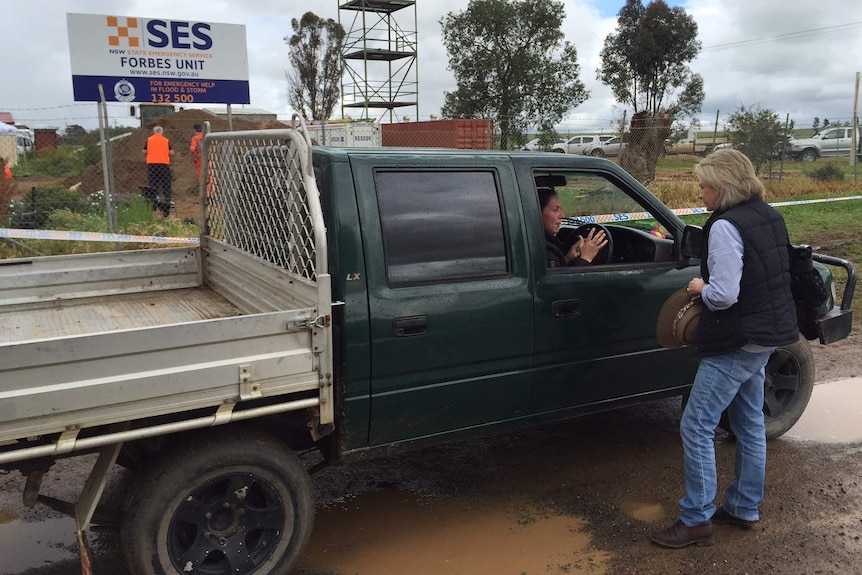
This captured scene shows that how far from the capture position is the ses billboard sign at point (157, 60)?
424 inches

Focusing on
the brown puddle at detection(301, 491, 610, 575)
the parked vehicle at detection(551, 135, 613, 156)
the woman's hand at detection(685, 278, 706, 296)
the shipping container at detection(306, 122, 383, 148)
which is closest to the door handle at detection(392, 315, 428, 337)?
the brown puddle at detection(301, 491, 610, 575)

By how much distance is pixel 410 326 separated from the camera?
10.7 ft

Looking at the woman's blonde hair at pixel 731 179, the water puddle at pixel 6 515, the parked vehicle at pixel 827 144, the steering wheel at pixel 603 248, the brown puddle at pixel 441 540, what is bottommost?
the brown puddle at pixel 441 540

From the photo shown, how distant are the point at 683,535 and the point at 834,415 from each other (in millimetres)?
2410

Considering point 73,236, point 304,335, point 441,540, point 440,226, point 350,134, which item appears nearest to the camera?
point 304,335

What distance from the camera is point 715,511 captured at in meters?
3.73

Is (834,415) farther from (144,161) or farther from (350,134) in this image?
(144,161)

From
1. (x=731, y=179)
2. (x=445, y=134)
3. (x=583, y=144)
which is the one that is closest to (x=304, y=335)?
(x=731, y=179)

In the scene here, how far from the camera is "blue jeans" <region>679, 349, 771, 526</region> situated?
3447 millimetres

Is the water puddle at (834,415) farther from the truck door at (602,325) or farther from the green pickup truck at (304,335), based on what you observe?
the truck door at (602,325)

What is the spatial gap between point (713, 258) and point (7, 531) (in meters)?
3.89

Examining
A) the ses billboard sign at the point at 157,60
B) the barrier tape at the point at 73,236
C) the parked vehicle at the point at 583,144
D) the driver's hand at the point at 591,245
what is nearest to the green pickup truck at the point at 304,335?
the driver's hand at the point at 591,245

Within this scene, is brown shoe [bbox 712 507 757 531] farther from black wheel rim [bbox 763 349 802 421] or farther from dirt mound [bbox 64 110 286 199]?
dirt mound [bbox 64 110 286 199]

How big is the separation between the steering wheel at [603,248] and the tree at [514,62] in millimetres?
18828
